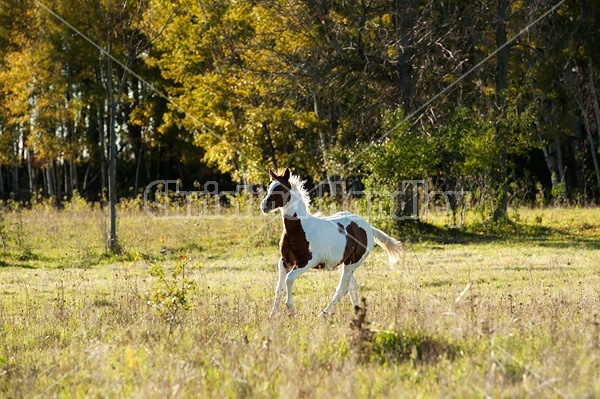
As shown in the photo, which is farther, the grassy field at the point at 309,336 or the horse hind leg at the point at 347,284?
the horse hind leg at the point at 347,284

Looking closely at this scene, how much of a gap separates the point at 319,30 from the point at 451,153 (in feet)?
18.4

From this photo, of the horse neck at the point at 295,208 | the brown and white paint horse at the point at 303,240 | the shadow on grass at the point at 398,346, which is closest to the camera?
the shadow on grass at the point at 398,346

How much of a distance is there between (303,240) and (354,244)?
101 cm

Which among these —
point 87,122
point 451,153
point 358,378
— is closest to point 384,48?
point 451,153

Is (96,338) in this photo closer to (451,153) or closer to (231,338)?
(231,338)

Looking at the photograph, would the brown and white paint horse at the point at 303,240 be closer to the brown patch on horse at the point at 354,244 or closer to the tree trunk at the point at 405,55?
the brown patch on horse at the point at 354,244

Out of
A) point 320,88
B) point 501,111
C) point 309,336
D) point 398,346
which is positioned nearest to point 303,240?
point 309,336

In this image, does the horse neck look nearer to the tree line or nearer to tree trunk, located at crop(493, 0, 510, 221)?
the tree line

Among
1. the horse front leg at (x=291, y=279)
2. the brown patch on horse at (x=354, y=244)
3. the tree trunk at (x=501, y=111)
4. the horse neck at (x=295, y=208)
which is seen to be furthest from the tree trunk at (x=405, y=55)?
the horse front leg at (x=291, y=279)

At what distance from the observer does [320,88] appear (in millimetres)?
24625

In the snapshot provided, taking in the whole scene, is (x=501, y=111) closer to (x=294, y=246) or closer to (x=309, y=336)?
(x=294, y=246)

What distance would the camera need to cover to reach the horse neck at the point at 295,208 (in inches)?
445

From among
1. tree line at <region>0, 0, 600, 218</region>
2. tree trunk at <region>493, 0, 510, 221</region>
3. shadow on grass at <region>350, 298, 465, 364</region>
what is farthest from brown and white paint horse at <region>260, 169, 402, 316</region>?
tree trunk at <region>493, 0, 510, 221</region>

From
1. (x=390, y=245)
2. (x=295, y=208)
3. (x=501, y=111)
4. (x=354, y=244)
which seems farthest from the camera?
(x=501, y=111)
